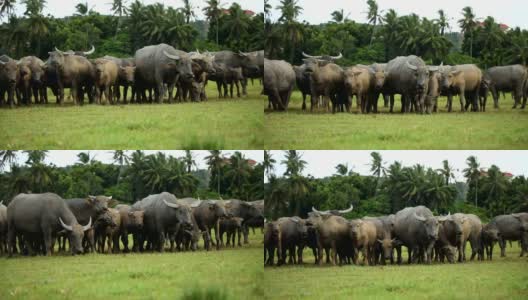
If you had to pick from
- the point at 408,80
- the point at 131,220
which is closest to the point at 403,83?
the point at 408,80

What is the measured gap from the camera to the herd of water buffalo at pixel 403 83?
1255 centimetres

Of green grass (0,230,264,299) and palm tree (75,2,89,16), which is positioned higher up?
palm tree (75,2,89,16)

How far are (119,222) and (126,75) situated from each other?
191cm

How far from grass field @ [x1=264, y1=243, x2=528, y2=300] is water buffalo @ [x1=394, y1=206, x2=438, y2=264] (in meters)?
0.69

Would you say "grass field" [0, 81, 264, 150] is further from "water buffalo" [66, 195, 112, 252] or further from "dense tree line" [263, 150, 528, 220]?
"water buffalo" [66, 195, 112, 252]

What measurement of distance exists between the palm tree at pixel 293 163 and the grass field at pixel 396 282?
1.12 meters

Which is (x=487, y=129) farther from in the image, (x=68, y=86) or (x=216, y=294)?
A: (x=68, y=86)

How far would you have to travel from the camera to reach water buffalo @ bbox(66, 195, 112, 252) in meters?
12.6

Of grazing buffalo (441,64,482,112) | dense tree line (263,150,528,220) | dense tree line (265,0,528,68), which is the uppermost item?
dense tree line (265,0,528,68)

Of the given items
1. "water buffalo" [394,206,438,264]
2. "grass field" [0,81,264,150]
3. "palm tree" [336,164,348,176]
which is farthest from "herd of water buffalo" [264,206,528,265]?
"grass field" [0,81,264,150]

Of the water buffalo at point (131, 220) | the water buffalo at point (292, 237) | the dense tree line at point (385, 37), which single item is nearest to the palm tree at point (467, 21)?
the dense tree line at point (385, 37)

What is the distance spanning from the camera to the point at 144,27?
39.6ft

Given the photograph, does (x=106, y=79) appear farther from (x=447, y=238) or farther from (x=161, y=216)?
(x=447, y=238)

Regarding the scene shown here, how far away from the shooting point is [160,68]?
507 inches
